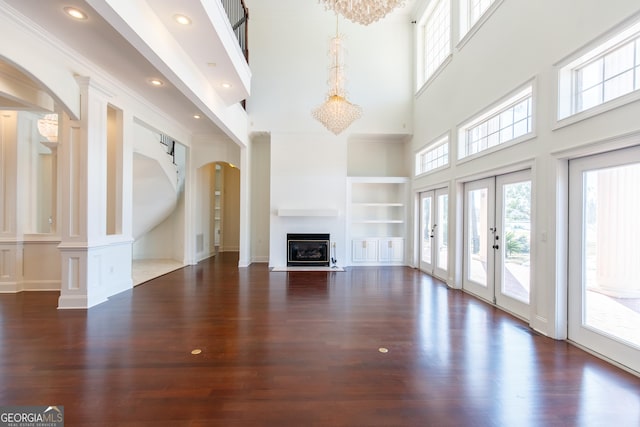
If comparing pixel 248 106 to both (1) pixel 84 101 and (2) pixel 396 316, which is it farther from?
(2) pixel 396 316

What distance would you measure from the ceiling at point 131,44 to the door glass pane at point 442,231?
459 centimetres

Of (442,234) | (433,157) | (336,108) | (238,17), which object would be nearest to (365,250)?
(442,234)

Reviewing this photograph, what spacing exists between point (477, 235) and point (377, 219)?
3338 millimetres

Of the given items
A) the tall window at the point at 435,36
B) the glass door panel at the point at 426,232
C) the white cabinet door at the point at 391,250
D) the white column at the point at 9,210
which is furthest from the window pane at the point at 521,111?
the white column at the point at 9,210

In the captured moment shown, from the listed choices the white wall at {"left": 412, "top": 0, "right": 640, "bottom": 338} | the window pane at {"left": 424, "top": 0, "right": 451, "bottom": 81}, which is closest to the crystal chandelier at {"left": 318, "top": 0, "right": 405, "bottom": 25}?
the white wall at {"left": 412, "top": 0, "right": 640, "bottom": 338}

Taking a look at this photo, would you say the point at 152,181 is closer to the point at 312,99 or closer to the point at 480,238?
the point at 312,99

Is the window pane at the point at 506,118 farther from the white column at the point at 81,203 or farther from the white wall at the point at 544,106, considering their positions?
the white column at the point at 81,203

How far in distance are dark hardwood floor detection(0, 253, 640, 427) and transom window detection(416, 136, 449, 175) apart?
3.25 m

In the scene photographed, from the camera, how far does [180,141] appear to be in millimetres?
6891

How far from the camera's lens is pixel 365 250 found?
24.3 feet

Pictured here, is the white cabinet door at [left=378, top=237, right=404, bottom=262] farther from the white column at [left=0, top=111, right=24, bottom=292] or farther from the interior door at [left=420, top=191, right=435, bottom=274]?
the white column at [left=0, top=111, right=24, bottom=292]

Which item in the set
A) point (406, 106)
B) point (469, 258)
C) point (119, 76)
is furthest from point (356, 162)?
point (119, 76)

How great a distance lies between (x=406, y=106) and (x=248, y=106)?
164 inches

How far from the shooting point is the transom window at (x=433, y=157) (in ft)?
19.4
